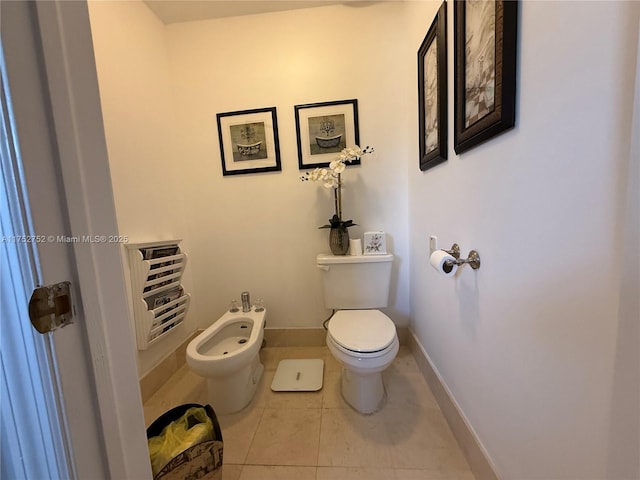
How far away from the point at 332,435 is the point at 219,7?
8.50 feet

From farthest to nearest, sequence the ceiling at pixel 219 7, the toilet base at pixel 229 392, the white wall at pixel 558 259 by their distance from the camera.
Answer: the ceiling at pixel 219 7, the toilet base at pixel 229 392, the white wall at pixel 558 259

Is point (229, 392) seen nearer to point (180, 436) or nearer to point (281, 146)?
point (180, 436)

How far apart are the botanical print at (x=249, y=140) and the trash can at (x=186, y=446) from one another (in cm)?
153

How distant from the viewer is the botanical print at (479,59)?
0.78 m

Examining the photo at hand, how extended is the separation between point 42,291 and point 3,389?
0.54ft

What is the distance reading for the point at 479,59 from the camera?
2.80 feet

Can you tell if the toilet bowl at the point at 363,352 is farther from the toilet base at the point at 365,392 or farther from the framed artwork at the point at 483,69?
the framed artwork at the point at 483,69

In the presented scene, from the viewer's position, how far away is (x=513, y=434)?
763mm

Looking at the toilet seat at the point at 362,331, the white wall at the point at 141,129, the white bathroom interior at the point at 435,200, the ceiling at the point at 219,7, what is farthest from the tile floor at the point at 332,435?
the ceiling at the point at 219,7

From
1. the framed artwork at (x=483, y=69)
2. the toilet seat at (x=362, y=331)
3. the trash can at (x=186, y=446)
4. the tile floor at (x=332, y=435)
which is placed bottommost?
the tile floor at (x=332, y=435)

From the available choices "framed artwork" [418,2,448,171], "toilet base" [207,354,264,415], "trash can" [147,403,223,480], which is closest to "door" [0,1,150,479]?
"trash can" [147,403,223,480]

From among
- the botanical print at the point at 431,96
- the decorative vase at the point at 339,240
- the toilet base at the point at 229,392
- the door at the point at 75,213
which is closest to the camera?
the door at the point at 75,213

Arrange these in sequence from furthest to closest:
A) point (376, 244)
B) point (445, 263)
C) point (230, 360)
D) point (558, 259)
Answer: point (376, 244) → point (230, 360) → point (445, 263) → point (558, 259)

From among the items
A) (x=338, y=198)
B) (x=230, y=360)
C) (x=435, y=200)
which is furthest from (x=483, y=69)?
(x=230, y=360)
